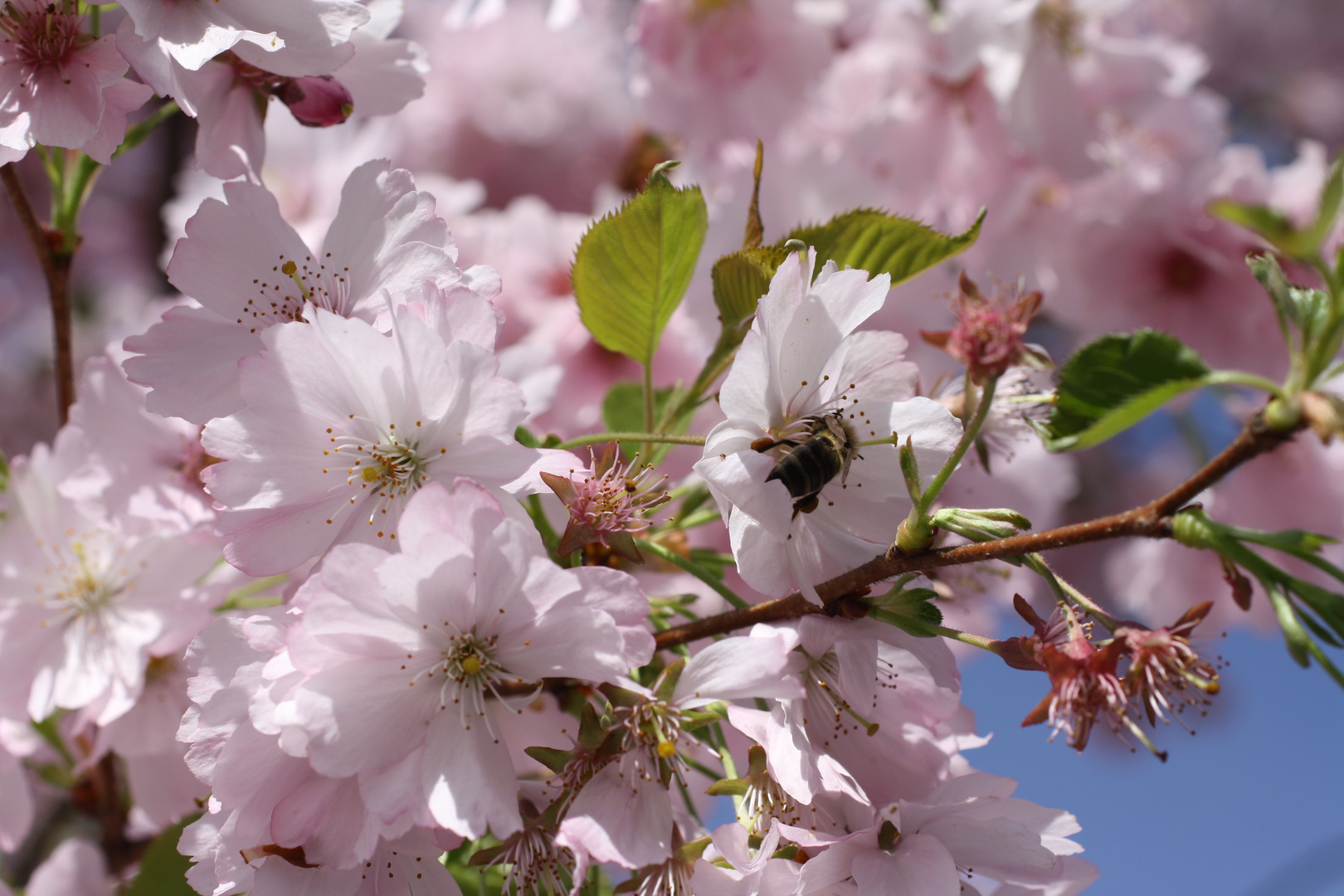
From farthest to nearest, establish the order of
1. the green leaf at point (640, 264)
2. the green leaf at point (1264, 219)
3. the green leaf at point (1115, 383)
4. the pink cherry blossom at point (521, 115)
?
the pink cherry blossom at point (521, 115) → the green leaf at point (640, 264) → the green leaf at point (1115, 383) → the green leaf at point (1264, 219)

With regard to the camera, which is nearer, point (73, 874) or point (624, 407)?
point (624, 407)

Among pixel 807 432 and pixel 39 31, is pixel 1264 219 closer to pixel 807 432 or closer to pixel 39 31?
pixel 807 432

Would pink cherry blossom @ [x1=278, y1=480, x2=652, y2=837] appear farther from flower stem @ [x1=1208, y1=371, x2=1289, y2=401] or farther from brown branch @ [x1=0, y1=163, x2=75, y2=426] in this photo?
brown branch @ [x1=0, y1=163, x2=75, y2=426]

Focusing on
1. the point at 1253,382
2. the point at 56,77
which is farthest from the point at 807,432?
the point at 56,77

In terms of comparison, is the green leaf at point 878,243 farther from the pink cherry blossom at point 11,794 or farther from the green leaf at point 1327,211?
the pink cherry blossom at point 11,794

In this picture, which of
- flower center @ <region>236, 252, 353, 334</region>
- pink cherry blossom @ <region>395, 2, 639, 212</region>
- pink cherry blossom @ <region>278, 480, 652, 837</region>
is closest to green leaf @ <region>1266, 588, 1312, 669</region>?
pink cherry blossom @ <region>278, 480, 652, 837</region>

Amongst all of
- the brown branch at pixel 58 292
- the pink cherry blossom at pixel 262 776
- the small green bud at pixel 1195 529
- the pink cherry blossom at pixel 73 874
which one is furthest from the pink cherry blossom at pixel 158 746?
the small green bud at pixel 1195 529
